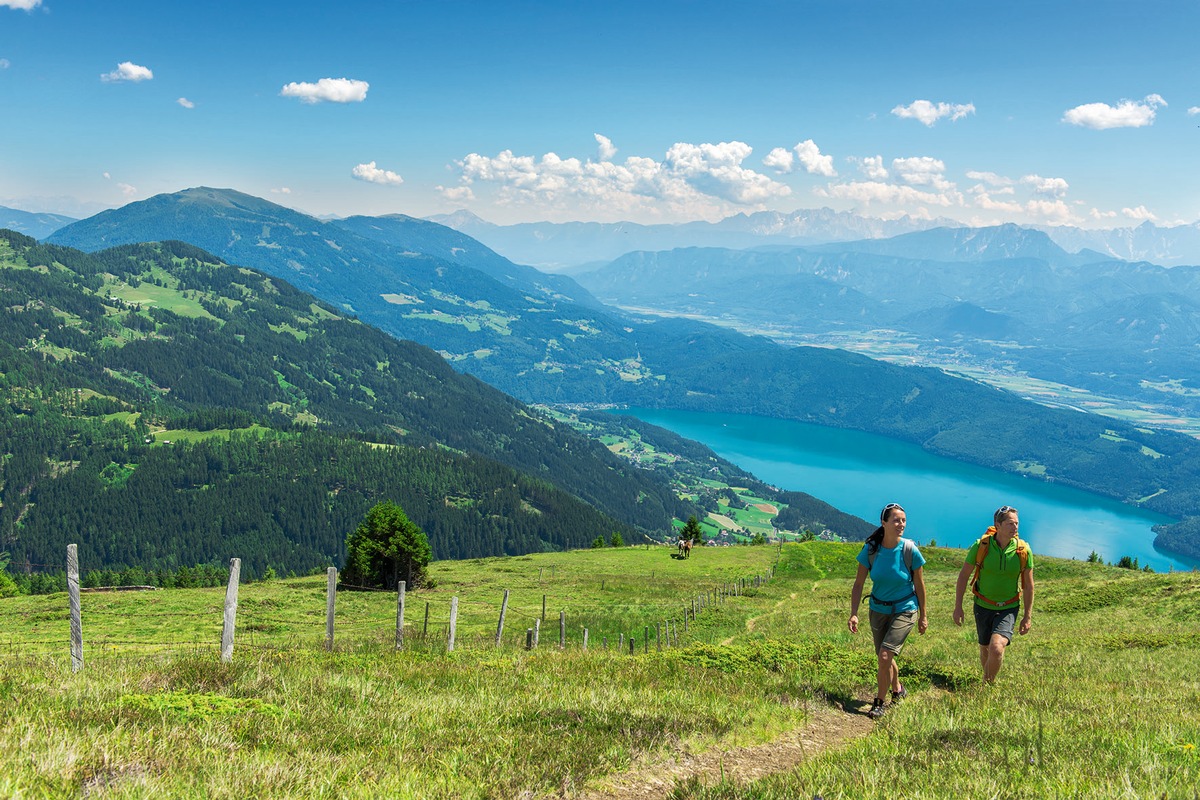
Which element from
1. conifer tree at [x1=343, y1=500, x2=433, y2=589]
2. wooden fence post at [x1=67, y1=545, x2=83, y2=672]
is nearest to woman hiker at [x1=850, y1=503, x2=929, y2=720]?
wooden fence post at [x1=67, y1=545, x2=83, y2=672]

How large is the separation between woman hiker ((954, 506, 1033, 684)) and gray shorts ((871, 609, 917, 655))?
5.10ft

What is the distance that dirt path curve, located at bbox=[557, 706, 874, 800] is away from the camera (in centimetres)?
576

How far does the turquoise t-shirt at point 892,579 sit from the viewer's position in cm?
1041

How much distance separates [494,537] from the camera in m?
193

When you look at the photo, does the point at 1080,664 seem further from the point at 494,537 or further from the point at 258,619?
the point at 494,537

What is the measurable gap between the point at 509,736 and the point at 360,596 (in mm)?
42249

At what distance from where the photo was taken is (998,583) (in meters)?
11.6

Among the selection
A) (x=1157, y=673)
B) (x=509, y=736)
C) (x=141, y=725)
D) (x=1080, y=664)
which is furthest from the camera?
(x=1080, y=664)

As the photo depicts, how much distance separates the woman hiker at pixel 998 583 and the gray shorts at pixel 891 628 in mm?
1553

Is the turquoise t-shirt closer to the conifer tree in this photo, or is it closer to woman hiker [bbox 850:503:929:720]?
woman hiker [bbox 850:503:929:720]

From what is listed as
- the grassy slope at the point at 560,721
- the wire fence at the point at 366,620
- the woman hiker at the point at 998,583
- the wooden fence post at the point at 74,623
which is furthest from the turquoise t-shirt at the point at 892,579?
the wire fence at the point at 366,620

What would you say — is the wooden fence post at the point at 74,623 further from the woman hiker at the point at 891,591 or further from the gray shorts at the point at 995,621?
the gray shorts at the point at 995,621

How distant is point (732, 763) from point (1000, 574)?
7.27 m

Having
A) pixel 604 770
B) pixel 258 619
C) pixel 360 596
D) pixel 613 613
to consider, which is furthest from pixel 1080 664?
pixel 360 596
